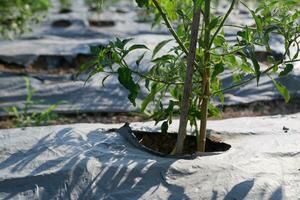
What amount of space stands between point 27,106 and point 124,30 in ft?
9.36

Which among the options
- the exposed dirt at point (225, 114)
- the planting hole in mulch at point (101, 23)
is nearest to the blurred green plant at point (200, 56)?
the exposed dirt at point (225, 114)

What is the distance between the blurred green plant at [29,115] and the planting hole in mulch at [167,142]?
1.44 m

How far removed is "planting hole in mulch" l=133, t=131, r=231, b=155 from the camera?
2.38 m

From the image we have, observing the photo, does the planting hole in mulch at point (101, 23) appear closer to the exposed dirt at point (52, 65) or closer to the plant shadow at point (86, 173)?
the exposed dirt at point (52, 65)

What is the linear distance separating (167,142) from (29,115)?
1.86 meters

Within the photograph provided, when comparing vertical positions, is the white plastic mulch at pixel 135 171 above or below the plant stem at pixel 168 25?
below

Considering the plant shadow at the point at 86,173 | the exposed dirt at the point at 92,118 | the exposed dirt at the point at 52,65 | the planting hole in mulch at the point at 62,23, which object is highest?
the planting hole in mulch at the point at 62,23

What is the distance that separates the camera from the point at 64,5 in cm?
788

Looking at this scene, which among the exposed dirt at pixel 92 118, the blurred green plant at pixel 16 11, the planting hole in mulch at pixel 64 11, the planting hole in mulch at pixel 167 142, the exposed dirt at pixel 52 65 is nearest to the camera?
the planting hole in mulch at pixel 167 142

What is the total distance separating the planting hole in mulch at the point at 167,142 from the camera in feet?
7.82

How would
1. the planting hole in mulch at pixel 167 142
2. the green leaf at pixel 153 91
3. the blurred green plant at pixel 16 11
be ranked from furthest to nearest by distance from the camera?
the blurred green plant at pixel 16 11 → the planting hole in mulch at pixel 167 142 → the green leaf at pixel 153 91

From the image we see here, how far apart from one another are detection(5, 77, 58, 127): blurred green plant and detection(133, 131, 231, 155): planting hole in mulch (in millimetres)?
1443

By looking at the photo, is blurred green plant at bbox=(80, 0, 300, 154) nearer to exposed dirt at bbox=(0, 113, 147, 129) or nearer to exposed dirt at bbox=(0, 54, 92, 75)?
exposed dirt at bbox=(0, 113, 147, 129)

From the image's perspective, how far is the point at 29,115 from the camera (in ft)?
13.2
